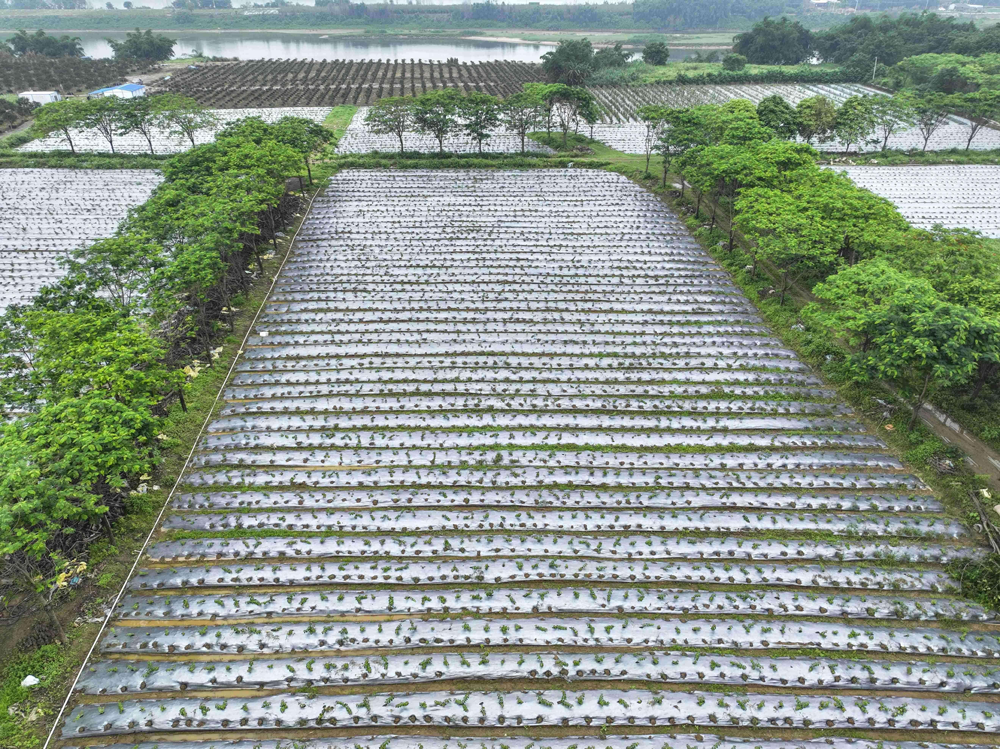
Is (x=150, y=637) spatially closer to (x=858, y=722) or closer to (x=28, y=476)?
(x=28, y=476)

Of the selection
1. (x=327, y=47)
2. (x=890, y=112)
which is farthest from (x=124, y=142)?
(x=327, y=47)

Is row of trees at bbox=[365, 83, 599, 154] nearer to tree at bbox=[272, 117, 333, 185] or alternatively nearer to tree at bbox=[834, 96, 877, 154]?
tree at bbox=[272, 117, 333, 185]

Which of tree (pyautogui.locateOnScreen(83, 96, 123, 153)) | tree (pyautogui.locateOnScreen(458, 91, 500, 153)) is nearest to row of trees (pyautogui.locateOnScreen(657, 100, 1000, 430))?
tree (pyautogui.locateOnScreen(458, 91, 500, 153))

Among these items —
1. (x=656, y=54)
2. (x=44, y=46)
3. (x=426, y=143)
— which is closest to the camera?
(x=426, y=143)

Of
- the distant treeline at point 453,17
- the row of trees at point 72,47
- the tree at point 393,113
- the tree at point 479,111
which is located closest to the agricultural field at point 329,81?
the row of trees at point 72,47

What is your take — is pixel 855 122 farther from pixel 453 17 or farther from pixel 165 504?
pixel 453 17

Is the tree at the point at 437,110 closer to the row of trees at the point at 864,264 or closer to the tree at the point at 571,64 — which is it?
the row of trees at the point at 864,264
